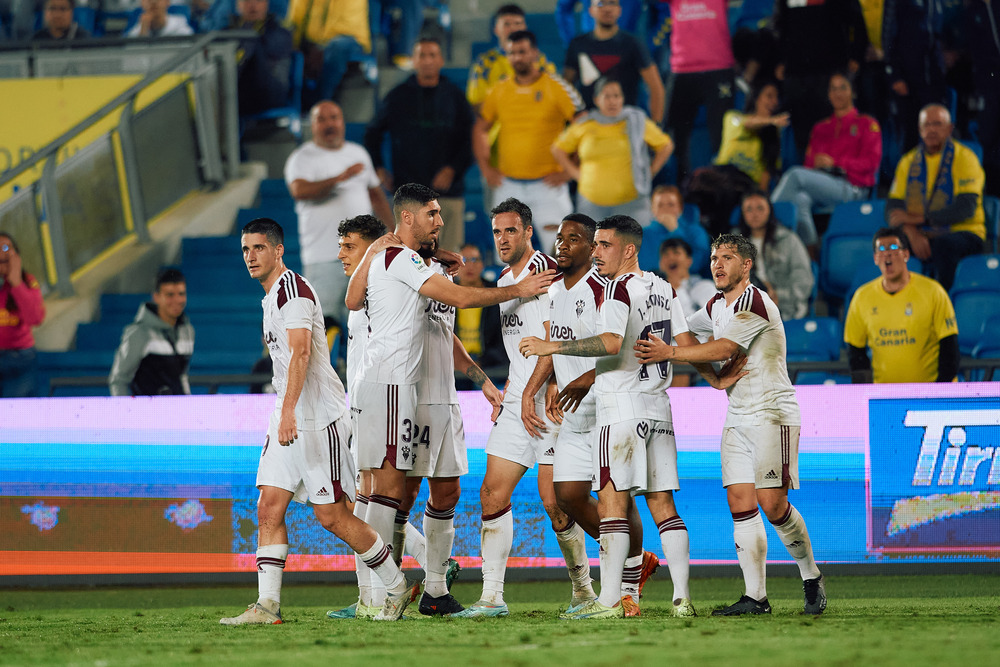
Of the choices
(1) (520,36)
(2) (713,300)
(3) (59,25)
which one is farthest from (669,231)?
(3) (59,25)

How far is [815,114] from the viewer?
1197 cm

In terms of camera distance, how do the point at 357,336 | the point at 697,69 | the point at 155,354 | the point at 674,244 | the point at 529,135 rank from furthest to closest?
1. the point at 697,69
2. the point at 529,135
3. the point at 674,244
4. the point at 155,354
5. the point at 357,336

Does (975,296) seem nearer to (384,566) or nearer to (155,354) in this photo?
(384,566)

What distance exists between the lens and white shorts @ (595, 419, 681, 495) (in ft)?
21.3

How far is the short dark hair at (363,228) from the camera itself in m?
7.32

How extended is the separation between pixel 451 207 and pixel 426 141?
69 cm

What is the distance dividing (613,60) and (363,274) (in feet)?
18.6

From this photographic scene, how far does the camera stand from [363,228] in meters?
7.35

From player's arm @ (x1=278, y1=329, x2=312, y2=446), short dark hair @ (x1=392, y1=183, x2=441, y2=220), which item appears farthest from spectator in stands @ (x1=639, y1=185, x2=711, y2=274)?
player's arm @ (x1=278, y1=329, x2=312, y2=446)

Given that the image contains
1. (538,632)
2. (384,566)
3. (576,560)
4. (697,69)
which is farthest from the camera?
(697,69)

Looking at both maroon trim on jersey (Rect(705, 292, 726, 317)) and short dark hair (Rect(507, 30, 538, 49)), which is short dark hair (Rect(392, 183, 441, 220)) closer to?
maroon trim on jersey (Rect(705, 292, 726, 317))

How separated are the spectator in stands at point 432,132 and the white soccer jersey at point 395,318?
4.91m

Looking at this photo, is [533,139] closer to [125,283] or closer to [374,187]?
[374,187]

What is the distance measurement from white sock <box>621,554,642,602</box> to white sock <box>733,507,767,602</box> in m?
0.56
